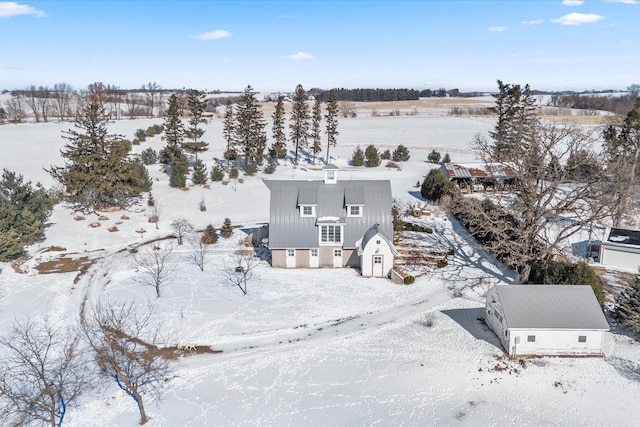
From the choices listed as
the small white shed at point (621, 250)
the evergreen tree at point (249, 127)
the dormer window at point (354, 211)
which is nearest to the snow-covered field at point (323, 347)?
the dormer window at point (354, 211)

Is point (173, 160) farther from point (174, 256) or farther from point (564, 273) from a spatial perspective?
point (564, 273)

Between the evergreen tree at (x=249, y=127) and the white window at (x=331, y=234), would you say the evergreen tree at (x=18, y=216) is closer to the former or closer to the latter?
the white window at (x=331, y=234)

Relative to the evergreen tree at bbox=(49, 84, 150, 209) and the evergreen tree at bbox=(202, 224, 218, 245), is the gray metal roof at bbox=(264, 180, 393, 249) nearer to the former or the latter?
the evergreen tree at bbox=(202, 224, 218, 245)

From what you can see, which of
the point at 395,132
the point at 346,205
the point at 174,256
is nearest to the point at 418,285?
the point at 346,205

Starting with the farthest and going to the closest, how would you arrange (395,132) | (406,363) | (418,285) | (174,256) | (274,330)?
(395,132) → (174,256) → (418,285) → (274,330) → (406,363)

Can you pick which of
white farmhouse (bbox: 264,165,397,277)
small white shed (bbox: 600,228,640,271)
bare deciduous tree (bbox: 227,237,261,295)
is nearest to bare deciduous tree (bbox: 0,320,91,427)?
bare deciduous tree (bbox: 227,237,261,295)
